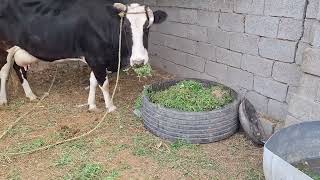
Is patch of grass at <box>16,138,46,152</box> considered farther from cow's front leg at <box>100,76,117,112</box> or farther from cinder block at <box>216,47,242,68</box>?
cinder block at <box>216,47,242,68</box>

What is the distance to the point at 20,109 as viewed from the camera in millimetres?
5066

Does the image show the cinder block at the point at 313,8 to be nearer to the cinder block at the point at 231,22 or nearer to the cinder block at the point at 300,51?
the cinder block at the point at 300,51

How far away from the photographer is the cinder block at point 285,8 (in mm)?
3643

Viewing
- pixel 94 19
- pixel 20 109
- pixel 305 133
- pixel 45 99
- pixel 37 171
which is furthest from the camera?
pixel 45 99

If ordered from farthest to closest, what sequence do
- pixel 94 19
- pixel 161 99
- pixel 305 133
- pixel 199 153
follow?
pixel 94 19, pixel 161 99, pixel 199 153, pixel 305 133

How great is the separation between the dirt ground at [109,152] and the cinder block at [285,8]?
1.37m

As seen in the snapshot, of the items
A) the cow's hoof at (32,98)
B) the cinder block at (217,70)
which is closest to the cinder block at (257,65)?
the cinder block at (217,70)

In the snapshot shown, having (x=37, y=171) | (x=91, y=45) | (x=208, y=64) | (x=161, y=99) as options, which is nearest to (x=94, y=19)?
(x=91, y=45)

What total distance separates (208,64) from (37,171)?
2700 millimetres

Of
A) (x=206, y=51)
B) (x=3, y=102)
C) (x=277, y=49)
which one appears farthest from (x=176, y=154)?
(x=3, y=102)

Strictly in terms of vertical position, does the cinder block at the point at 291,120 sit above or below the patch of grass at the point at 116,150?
above

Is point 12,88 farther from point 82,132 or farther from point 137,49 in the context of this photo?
point 137,49

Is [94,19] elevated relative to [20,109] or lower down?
elevated

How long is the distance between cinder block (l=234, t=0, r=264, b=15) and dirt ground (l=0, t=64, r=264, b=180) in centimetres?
138
